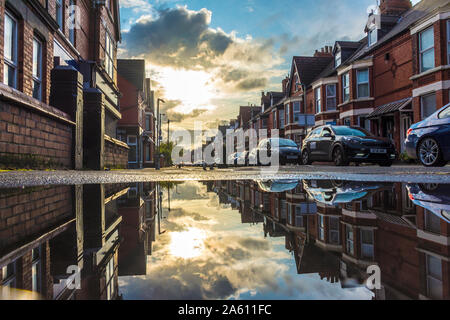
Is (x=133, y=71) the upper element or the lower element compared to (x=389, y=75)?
upper

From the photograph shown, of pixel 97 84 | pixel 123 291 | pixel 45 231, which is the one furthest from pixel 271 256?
pixel 97 84

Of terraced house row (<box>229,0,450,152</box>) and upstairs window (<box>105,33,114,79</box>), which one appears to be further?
upstairs window (<box>105,33,114,79</box>)

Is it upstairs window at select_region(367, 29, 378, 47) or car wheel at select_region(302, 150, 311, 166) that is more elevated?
upstairs window at select_region(367, 29, 378, 47)

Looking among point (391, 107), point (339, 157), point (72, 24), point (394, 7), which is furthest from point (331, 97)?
point (72, 24)

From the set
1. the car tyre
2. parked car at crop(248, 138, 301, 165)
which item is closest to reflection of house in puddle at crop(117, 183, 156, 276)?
the car tyre

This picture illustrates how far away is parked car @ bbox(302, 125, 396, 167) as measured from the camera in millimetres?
11352

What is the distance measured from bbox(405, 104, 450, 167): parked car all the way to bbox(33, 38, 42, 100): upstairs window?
10.4 m

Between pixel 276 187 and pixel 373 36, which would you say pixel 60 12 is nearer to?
pixel 276 187

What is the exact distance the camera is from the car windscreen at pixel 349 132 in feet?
39.7

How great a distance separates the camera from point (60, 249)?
3.75 ft

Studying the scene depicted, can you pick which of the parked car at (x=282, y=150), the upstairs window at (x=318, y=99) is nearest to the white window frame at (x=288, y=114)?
the upstairs window at (x=318, y=99)

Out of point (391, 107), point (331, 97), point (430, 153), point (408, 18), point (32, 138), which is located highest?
point (408, 18)

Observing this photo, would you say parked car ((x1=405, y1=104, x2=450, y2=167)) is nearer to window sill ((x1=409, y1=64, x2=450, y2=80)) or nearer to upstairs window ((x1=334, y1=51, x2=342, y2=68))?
window sill ((x1=409, y1=64, x2=450, y2=80))

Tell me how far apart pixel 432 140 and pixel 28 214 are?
9.16 meters
